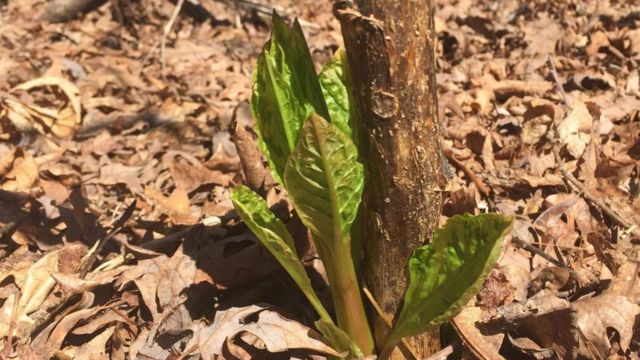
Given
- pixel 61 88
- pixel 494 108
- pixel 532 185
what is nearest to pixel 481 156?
pixel 532 185

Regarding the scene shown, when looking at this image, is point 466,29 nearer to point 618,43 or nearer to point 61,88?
point 618,43

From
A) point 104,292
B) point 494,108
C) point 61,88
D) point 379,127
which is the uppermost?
point 379,127

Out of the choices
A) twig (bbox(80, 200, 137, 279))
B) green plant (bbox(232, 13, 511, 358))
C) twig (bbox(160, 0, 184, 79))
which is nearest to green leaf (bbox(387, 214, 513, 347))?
green plant (bbox(232, 13, 511, 358))

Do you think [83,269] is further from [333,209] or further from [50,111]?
[50,111]

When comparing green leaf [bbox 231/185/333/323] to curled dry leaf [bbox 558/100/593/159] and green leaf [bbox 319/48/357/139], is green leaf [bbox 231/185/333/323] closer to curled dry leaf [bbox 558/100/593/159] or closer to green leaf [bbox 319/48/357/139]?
green leaf [bbox 319/48/357/139]

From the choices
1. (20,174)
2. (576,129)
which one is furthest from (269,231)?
(20,174)

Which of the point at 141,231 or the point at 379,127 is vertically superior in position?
the point at 379,127

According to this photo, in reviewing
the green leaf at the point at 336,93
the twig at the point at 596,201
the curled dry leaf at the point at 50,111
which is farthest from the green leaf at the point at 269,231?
the curled dry leaf at the point at 50,111

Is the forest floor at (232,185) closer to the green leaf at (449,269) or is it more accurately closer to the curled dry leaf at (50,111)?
the curled dry leaf at (50,111)
